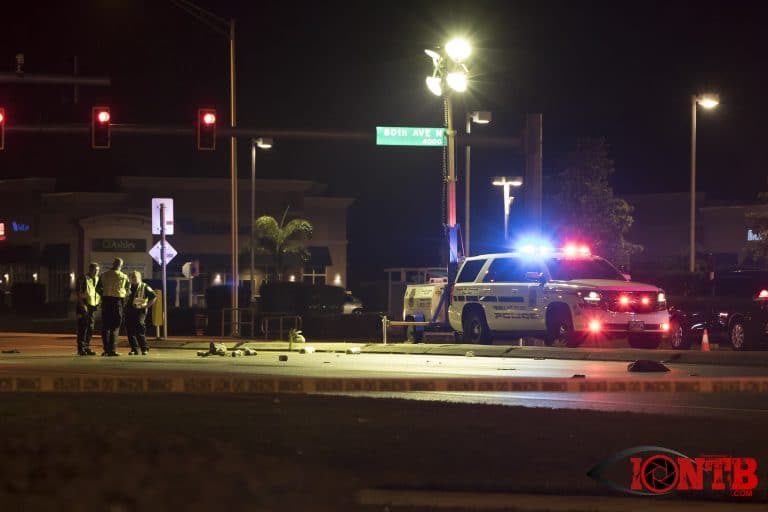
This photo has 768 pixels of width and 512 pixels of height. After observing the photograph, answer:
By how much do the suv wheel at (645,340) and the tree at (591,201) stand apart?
4144cm

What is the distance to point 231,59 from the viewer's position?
3572 cm

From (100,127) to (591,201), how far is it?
135 ft

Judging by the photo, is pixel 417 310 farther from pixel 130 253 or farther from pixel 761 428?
pixel 130 253

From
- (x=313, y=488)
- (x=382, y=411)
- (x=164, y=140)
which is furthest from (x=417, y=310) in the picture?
(x=164, y=140)

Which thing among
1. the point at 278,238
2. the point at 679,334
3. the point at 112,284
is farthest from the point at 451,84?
the point at 278,238

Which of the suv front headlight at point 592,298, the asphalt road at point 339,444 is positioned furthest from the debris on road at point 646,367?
the suv front headlight at point 592,298

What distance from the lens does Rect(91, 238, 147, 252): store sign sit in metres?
67.6

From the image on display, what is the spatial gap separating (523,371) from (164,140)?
204 ft

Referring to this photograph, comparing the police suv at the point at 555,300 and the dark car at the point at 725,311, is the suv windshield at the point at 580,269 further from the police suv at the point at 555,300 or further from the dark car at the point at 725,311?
the dark car at the point at 725,311

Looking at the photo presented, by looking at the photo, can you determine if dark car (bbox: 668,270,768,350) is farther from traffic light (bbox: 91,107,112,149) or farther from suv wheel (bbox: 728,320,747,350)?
traffic light (bbox: 91,107,112,149)

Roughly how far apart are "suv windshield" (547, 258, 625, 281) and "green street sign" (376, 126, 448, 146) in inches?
276

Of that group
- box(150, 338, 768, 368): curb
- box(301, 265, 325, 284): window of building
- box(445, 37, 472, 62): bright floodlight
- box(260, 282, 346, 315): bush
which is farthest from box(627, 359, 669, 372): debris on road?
box(301, 265, 325, 284): window of building

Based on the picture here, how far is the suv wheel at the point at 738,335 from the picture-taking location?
26258 millimetres

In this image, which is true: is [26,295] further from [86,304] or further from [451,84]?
[86,304]
